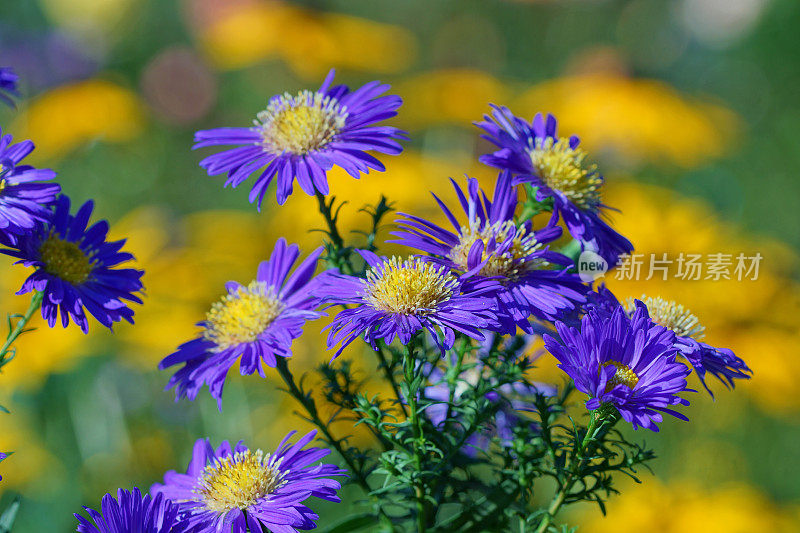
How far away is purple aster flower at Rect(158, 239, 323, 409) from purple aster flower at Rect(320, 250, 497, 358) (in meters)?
0.07

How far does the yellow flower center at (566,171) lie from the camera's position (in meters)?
0.93

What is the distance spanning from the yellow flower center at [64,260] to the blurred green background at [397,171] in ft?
3.01

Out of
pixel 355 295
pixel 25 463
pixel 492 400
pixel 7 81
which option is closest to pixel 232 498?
pixel 355 295

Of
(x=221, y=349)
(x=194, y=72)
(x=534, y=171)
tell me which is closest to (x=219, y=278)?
(x=221, y=349)

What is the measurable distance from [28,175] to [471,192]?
1.65 ft

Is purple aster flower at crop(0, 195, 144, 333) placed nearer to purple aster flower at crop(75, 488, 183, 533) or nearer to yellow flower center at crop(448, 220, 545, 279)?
purple aster flower at crop(75, 488, 183, 533)

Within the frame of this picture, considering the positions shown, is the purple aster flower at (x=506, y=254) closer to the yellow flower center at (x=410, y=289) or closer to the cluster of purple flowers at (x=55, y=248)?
the yellow flower center at (x=410, y=289)

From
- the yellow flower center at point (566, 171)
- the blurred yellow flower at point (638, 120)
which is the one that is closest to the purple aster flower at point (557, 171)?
the yellow flower center at point (566, 171)

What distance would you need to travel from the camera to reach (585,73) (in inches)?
123

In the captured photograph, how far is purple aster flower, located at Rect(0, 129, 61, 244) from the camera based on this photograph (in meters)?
0.80

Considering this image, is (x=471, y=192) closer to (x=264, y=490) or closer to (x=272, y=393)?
(x=264, y=490)

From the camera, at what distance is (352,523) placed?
90 centimetres

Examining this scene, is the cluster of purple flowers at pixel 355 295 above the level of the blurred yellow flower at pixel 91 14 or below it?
below

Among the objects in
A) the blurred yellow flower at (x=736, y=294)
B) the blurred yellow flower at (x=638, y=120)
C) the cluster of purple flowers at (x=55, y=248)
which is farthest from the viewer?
the blurred yellow flower at (x=638, y=120)
